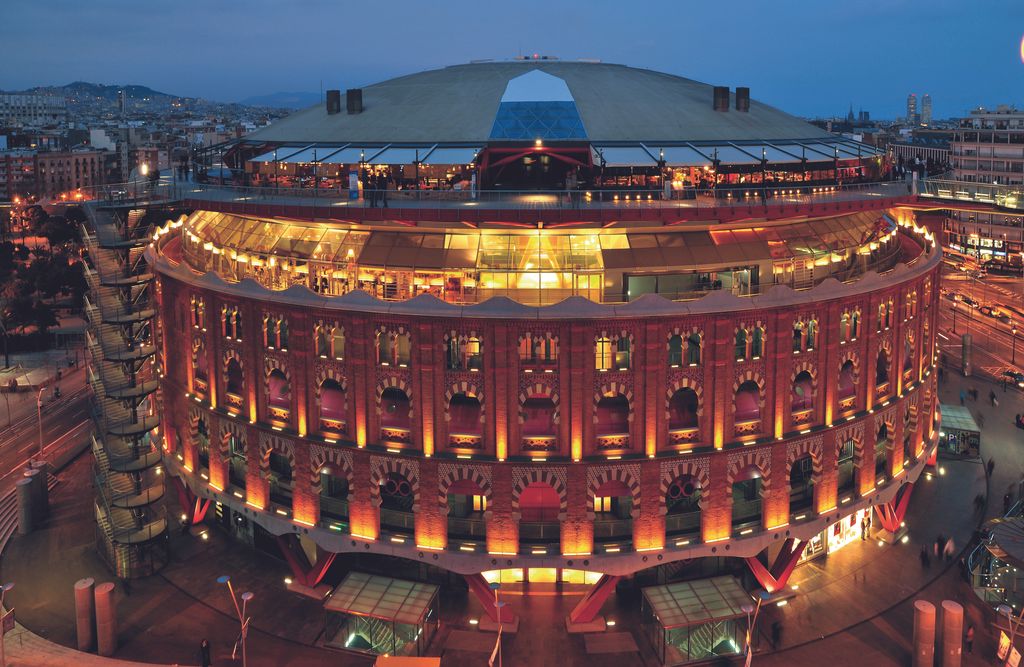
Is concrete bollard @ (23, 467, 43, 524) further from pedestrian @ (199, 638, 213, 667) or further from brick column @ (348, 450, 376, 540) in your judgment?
brick column @ (348, 450, 376, 540)

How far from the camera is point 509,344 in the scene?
43188 millimetres

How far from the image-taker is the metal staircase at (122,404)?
52219 mm

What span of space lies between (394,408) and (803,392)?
23.2 meters

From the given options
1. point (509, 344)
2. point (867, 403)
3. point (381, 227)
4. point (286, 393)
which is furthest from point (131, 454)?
point (867, 403)

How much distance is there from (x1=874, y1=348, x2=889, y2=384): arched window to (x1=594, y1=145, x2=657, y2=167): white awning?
59.3 ft

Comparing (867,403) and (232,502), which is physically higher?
(867,403)

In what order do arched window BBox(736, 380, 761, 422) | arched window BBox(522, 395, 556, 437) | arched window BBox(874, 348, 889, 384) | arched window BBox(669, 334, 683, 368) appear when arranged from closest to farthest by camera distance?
arched window BBox(669, 334, 683, 368)
arched window BBox(522, 395, 556, 437)
arched window BBox(736, 380, 761, 422)
arched window BBox(874, 348, 889, 384)

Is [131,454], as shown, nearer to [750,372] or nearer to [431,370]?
[431,370]

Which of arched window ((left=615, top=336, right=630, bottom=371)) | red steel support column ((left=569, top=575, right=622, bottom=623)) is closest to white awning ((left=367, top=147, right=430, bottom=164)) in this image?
arched window ((left=615, top=336, right=630, bottom=371))

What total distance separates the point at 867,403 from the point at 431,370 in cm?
2557

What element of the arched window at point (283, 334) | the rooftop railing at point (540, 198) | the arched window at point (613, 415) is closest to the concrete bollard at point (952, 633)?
the arched window at point (613, 415)

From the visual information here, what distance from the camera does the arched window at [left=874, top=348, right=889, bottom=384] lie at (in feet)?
172

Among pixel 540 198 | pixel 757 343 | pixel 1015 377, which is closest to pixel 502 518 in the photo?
pixel 757 343

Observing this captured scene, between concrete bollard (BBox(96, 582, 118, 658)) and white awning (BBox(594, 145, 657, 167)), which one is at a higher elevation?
white awning (BBox(594, 145, 657, 167))
